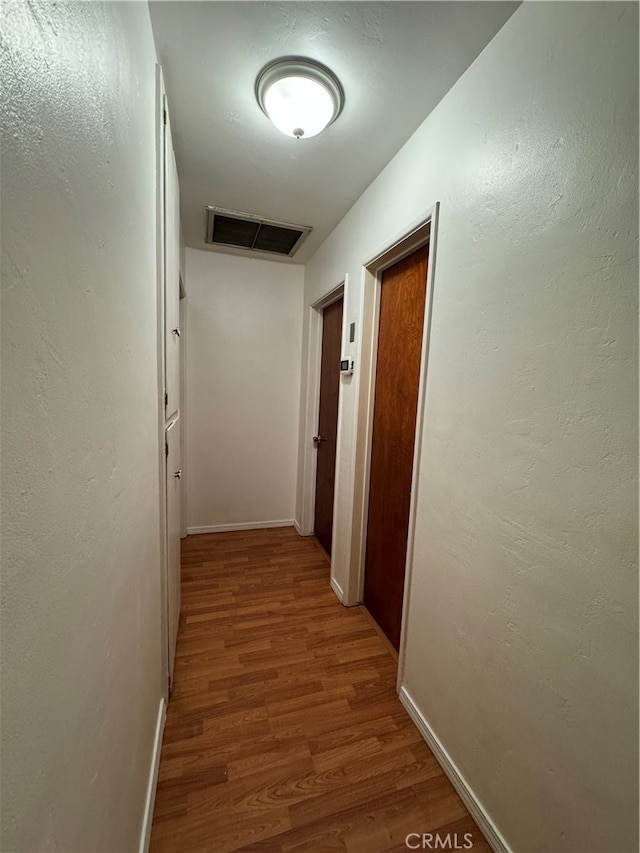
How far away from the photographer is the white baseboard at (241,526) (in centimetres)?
311

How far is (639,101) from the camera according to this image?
717 mm

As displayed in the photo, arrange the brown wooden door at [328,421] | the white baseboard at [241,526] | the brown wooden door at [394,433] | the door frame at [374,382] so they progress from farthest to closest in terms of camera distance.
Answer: the white baseboard at [241,526]
the brown wooden door at [328,421]
the brown wooden door at [394,433]
the door frame at [374,382]

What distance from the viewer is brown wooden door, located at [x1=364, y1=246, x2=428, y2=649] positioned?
1.67 metres

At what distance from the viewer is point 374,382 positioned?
202cm

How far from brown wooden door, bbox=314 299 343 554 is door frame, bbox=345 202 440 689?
0.54m

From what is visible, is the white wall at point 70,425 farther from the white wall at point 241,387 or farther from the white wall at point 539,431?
the white wall at point 241,387

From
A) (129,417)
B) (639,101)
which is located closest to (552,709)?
(129,417)

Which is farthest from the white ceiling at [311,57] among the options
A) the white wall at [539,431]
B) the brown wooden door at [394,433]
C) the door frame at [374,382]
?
the brown wooden door at [394,433]

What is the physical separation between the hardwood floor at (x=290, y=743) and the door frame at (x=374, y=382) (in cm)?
26

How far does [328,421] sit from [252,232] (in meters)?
1.55

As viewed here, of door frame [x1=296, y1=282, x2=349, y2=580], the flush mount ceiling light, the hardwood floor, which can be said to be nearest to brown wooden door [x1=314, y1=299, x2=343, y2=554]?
door frame [x1=296, y1=282, x2=349, y2=580]

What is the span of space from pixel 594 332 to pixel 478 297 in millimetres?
425

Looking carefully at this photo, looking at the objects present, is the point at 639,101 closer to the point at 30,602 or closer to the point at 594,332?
the point at 594,332

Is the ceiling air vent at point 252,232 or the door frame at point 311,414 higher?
the ceiling air vent at point 252,232
